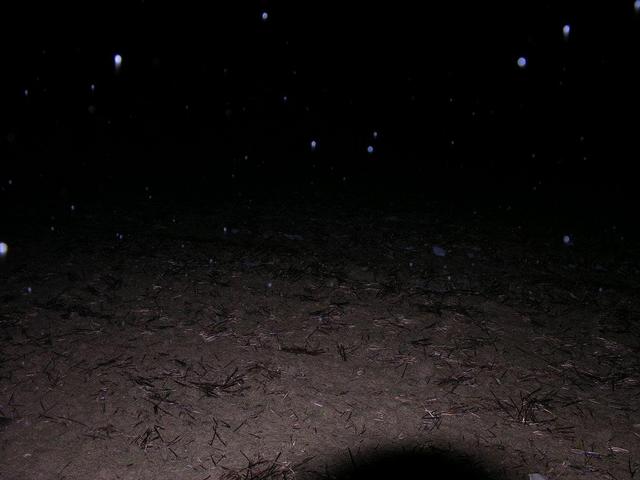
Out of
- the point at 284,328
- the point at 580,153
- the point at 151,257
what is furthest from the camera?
the point at 580,153

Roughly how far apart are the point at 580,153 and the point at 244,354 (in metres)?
9.26

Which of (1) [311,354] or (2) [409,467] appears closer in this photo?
(2) [409,467]

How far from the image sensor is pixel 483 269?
4.43m

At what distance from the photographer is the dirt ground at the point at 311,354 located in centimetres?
222

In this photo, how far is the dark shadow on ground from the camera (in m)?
2.11

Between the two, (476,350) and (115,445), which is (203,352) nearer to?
(115,445)

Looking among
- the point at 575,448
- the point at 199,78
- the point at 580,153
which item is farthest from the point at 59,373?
the point at 199,78

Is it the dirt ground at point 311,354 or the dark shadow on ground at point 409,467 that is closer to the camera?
the dark shadow on ground at point 409,467

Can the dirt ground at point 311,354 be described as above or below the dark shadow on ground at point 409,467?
above

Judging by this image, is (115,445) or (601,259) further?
(601,259)

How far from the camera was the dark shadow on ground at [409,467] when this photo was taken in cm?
211

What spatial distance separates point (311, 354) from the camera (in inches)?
119

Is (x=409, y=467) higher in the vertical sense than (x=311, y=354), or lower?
lower

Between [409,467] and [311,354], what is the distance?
101 centimetres
